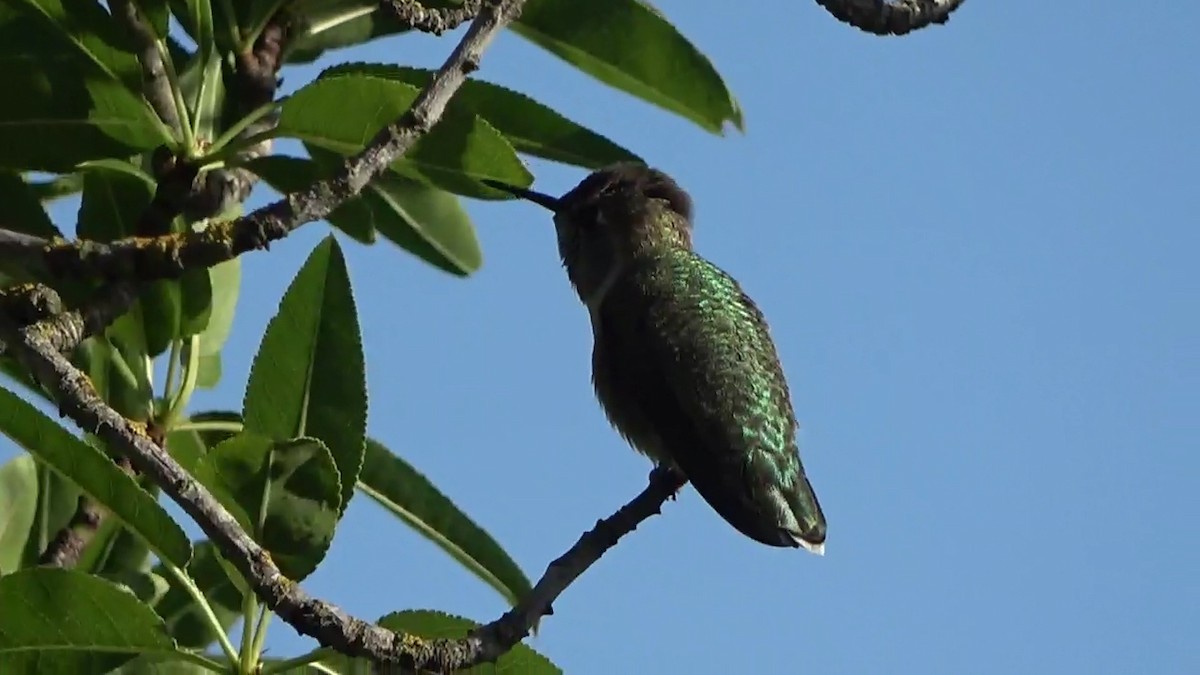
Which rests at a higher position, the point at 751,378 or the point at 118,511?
the point at 751,378

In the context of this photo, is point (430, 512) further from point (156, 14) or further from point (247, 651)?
point (156, 14)

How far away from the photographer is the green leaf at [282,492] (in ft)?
9.36

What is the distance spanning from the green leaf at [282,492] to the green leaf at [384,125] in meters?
0.69

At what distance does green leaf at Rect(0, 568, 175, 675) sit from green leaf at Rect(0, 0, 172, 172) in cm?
91

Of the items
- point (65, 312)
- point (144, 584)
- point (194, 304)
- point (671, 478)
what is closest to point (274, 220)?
point (65, 312)

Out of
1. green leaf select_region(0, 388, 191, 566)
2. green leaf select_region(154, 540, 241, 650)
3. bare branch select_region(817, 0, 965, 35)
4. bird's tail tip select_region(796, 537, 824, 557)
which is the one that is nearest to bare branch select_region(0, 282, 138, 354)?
green leaf select_region(0, 388, 191, 566)

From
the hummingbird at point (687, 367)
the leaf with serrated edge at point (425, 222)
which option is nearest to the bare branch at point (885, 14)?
the hummingbird at point (687, 367)

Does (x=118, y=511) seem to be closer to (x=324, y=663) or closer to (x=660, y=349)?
(x=324, y=663)

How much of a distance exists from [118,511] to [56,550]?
0.68 meters

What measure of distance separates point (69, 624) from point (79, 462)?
0.29 m

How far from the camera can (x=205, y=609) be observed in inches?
123

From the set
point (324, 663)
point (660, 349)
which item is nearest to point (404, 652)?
point (324, 663)

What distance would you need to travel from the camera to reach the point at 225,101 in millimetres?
3543

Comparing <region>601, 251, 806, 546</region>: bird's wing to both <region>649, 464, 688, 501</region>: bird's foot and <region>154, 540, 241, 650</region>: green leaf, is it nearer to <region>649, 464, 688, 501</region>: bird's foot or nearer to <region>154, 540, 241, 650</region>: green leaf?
<region>649, 464, 688, 501</region>: bird's foot
